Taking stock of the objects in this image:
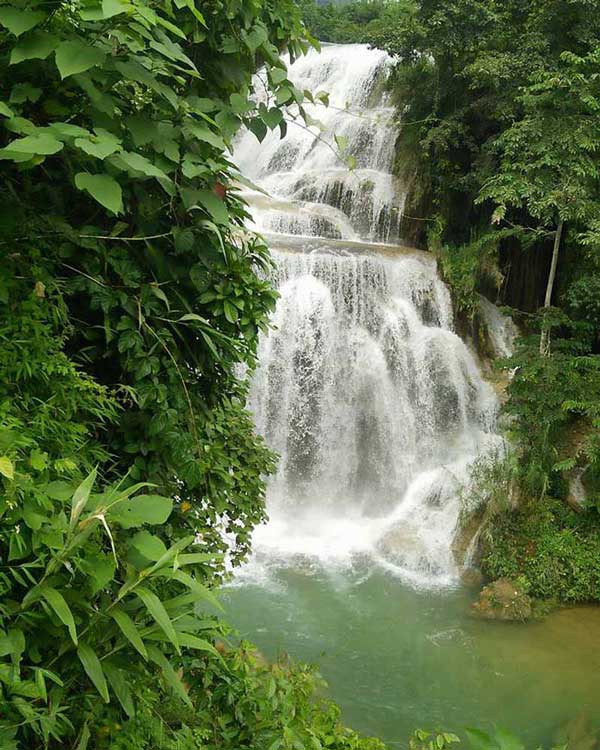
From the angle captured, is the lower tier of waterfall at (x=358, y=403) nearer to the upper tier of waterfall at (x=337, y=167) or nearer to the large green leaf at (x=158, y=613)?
the upper tier of waterfall at (x=337, y=167)

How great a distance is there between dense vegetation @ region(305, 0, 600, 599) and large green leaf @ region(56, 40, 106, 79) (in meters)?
7.21

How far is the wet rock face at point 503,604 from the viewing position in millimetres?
6676

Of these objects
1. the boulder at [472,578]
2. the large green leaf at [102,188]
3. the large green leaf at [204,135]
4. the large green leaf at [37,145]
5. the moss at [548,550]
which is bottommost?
the boulder at [472,578]

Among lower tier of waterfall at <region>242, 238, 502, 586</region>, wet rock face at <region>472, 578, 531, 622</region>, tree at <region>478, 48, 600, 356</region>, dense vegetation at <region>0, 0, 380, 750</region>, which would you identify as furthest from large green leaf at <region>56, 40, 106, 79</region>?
tree at <region>478, 48, 600, 356</region>

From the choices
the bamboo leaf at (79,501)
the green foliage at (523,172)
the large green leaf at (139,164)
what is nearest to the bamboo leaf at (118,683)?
the bamboo leaf at (79,501)

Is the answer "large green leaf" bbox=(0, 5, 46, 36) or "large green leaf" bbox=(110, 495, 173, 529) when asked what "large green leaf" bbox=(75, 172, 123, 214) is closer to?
"large green leaf" bbox=(0, 5, 46, 36)

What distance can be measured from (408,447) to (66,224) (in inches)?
302

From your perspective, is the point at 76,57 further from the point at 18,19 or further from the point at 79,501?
the point at 79,501

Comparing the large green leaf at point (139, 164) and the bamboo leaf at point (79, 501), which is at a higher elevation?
the large green leaf at point (139, 164)

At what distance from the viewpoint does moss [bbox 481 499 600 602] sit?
23.4 feet

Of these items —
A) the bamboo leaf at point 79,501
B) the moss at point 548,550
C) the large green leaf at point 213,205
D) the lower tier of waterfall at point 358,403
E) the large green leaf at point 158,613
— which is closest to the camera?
the large green leaf at point 158,613

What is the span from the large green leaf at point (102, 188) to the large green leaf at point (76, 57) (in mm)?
228

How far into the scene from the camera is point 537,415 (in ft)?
27.2

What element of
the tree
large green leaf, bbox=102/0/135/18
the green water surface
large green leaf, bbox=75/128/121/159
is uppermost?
the tree
